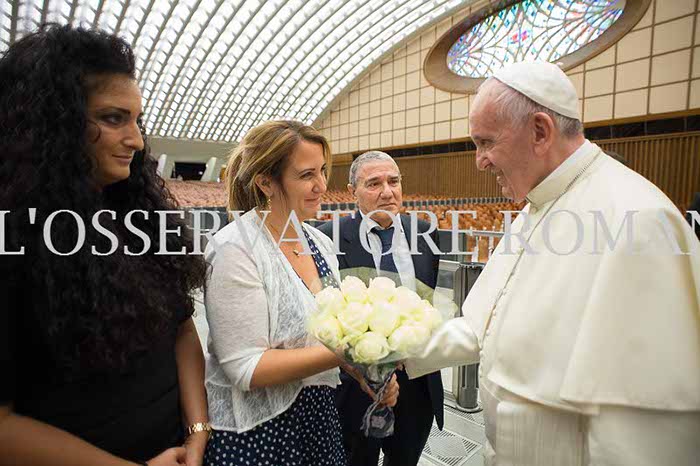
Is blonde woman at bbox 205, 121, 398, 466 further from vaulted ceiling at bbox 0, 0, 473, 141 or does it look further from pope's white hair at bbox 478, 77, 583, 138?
vaulted ceiling at bbox 0, 0, 473, 141

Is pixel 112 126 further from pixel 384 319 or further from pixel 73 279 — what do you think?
pixel 384 319

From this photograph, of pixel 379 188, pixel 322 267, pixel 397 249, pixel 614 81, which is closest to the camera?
pixel 322 267

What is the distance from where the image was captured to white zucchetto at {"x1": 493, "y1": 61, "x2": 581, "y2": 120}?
1383 millimetres

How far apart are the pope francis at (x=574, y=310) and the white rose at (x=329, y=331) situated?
44 cm

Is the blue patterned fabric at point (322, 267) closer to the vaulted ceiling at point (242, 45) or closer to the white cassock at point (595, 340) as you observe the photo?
the white cassock at point (595, 340)

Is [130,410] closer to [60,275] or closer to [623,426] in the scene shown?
[60,275]

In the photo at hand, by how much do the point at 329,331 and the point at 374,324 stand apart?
13 centimetres

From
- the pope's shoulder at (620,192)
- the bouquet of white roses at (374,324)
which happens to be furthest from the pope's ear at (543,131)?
the bouquet of white roses at (374,324)

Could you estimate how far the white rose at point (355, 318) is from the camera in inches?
46.6

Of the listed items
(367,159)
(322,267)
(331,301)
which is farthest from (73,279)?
(367,159)

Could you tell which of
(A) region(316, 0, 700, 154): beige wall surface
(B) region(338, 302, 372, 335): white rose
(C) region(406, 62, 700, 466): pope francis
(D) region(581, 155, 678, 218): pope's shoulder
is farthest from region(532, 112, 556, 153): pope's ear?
(A) region(316, 0, 700, 154): beige wall surface

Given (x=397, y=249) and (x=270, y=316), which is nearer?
(x=270, y=316)

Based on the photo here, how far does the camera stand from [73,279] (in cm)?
98

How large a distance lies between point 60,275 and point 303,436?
3.09ft
